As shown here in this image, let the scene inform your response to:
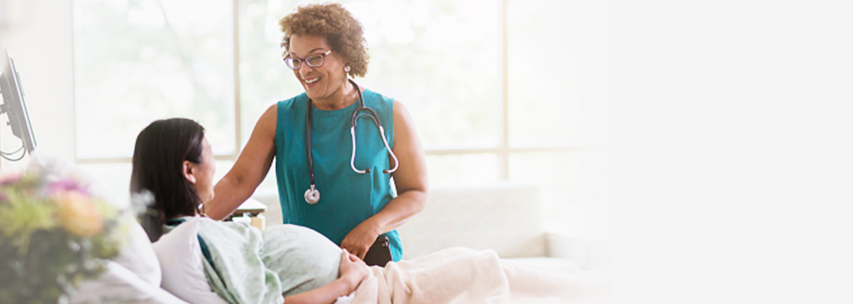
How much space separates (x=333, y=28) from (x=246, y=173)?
15.5 inches

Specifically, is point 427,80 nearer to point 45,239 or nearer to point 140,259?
point 140,259

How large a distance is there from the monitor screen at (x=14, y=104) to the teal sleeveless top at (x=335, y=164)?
54 centimetres

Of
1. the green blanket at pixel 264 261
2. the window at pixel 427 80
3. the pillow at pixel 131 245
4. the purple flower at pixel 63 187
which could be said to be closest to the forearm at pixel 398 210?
the green blanket at pixel 264 261

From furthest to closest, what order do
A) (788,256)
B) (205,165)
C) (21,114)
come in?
(788,256)
(21,114)
(205,165)

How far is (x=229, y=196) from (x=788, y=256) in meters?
1.37

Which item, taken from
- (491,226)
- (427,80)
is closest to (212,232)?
(491,226)

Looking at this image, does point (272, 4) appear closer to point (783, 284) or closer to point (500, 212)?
point (500, 212)

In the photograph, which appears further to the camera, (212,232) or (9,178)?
(212,232)

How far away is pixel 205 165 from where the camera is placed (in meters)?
1.43

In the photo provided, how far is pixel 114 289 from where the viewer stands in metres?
1.20

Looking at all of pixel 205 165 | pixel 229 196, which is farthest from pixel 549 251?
pixel 205 165

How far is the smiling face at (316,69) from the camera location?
6.04 feet

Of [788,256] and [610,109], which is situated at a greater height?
[610,109]

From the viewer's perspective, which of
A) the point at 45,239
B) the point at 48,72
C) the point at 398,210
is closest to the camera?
the point at 45,239
